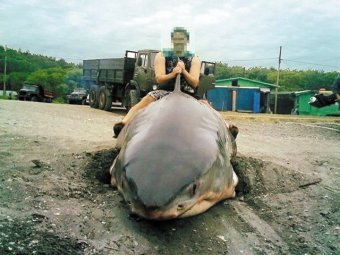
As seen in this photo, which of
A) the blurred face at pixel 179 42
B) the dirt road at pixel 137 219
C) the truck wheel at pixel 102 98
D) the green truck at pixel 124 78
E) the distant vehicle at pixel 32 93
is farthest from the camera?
the distant vehicle at pixel 32 93

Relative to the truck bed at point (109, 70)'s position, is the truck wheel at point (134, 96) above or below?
below

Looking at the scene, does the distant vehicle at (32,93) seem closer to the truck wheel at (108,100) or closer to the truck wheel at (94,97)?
the truck wheel at (94,97)

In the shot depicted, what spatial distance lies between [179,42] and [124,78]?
13.0 metres

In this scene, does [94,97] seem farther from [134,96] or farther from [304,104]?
[304,104]

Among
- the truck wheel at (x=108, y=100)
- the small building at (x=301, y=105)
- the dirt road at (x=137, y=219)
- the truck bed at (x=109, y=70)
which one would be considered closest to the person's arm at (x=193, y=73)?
the dirt road at (x=137, y=219)

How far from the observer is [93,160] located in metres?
5.57

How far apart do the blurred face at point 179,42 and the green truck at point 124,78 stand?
26.5 feet

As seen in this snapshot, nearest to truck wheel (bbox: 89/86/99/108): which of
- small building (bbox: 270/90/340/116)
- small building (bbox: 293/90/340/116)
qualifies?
small building (bbox: 270/90/340/116)

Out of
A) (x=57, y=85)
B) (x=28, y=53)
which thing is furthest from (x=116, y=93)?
(x=28, y=53)

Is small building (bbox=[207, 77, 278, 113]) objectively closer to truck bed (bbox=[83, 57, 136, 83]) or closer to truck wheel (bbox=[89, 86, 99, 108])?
truck bed (bbox=[83, 57, 136, 83])

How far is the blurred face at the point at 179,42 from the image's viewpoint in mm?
5812

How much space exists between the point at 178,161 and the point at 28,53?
11265cm

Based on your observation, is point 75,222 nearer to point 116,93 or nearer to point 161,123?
point 161,123

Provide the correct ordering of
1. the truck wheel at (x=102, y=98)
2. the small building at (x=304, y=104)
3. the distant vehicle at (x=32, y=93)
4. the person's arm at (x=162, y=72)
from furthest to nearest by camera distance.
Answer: the small building at (x=304, y=104), the distant vehicle at (x=32, y=93), the truck wheel at (x=102, y=98), the person's arm at (x=162, y=72)
